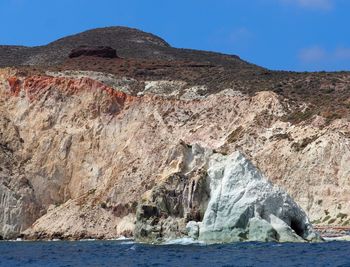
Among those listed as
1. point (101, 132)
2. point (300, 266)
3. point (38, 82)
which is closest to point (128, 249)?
point (300, 266)

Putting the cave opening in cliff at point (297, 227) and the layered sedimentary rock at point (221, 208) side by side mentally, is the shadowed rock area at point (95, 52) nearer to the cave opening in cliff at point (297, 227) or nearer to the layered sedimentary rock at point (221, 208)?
the layered sedimentary rock at point (221, 208)

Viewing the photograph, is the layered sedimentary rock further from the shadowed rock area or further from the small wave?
the shadowed rock area

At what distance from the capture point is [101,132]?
278 feet

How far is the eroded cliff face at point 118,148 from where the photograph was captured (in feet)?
237

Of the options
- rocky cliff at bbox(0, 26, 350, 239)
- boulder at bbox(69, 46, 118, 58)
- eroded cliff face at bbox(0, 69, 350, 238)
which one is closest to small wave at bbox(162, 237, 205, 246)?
rocky cliff at bbox(0, 26, 350, 239)

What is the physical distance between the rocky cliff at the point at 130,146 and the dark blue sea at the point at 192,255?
9379 mm

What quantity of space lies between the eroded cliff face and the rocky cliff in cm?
11

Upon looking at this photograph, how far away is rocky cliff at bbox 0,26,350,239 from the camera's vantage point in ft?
236

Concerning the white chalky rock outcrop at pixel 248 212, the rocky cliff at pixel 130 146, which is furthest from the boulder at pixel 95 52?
the white chalky rock outcrop at pixel 248 212

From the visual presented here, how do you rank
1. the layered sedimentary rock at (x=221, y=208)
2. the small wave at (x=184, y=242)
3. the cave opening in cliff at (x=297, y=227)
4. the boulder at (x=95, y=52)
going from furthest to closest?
the boulder at (x=95, y=52) < the cave opening in cliff at (x=297, y=227) < the small wave at (x=184, y=242) < the layered sedimentary rock at (x=221, y=208)

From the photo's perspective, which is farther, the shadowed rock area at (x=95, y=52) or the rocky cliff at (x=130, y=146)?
the shadowed rock area at (x=95, y=52)

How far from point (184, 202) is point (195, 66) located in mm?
69377

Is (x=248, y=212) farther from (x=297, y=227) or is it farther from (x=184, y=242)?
(x=184, y=242)

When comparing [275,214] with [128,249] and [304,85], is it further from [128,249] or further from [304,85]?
[304,85]
